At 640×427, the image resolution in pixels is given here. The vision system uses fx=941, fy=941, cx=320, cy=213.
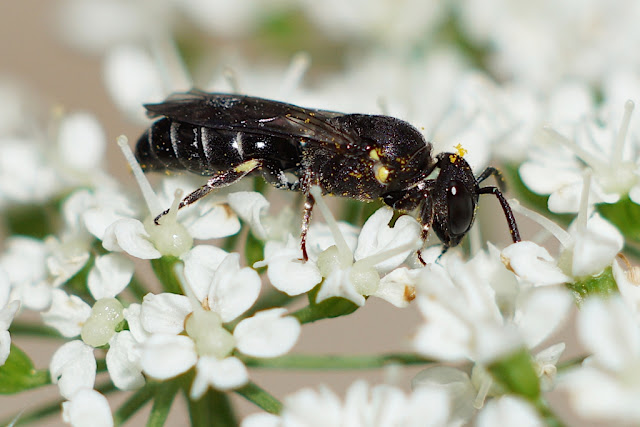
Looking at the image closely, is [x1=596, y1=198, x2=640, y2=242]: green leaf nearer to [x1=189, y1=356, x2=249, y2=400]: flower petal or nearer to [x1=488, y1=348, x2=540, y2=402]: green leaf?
[x1=488, y1=348, x2=540, y2=402]: green leaf

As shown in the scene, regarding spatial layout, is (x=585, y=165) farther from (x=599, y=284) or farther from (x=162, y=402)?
(x=162, y=402)

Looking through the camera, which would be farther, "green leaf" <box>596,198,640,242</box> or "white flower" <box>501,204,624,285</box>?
"green leaf" <box>596,198,640,242</box>

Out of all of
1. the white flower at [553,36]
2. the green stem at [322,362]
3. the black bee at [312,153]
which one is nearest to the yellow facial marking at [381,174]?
the black bee at [312,153]

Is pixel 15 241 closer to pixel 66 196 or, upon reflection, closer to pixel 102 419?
pixel 66 196

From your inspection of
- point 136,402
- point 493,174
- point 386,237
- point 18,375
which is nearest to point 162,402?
point 136,402

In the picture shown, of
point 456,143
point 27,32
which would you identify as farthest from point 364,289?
point 27,32

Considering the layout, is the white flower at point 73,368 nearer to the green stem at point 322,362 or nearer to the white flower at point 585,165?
the green stem at point 322,362

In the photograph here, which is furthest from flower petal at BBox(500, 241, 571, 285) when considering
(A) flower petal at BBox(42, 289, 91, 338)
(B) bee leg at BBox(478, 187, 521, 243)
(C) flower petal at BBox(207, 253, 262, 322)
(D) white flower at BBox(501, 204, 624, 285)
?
(A) flower petal at BBox(42, 289, 91, 338)
